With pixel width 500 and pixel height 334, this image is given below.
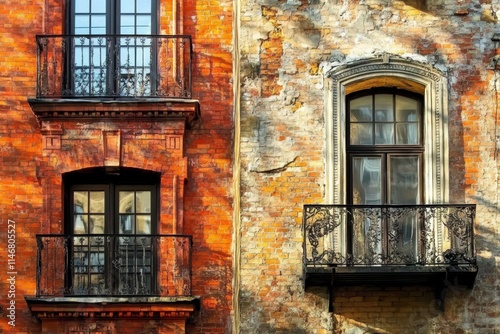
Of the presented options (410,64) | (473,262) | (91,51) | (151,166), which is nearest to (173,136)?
(151,166)

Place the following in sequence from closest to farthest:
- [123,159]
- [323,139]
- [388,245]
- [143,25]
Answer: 1. [388,245]
2. [323,139]
3. [123,159]
4. [143,25]

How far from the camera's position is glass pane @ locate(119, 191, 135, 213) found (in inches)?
671

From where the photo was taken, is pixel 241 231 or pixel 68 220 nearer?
pixel 241 231

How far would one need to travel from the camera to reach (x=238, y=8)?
16.2 m

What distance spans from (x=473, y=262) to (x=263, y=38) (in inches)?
156

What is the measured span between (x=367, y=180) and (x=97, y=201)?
12.5 feet

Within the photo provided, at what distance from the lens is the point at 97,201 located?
17.1m

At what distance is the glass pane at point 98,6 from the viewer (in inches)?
685

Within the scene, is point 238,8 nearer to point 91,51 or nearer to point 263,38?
point 263,38

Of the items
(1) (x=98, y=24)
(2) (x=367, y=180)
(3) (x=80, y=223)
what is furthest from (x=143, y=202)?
(2) (x=367, y=180)

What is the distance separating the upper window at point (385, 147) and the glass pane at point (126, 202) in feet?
10.3

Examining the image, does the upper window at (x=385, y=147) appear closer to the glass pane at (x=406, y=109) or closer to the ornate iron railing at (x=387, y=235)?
the glass pane at (x=406, y=109)

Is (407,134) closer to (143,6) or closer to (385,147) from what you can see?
→ (385,147)

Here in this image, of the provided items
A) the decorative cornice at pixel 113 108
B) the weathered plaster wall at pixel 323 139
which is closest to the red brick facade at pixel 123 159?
the decorative cornice at pixel 113 108
